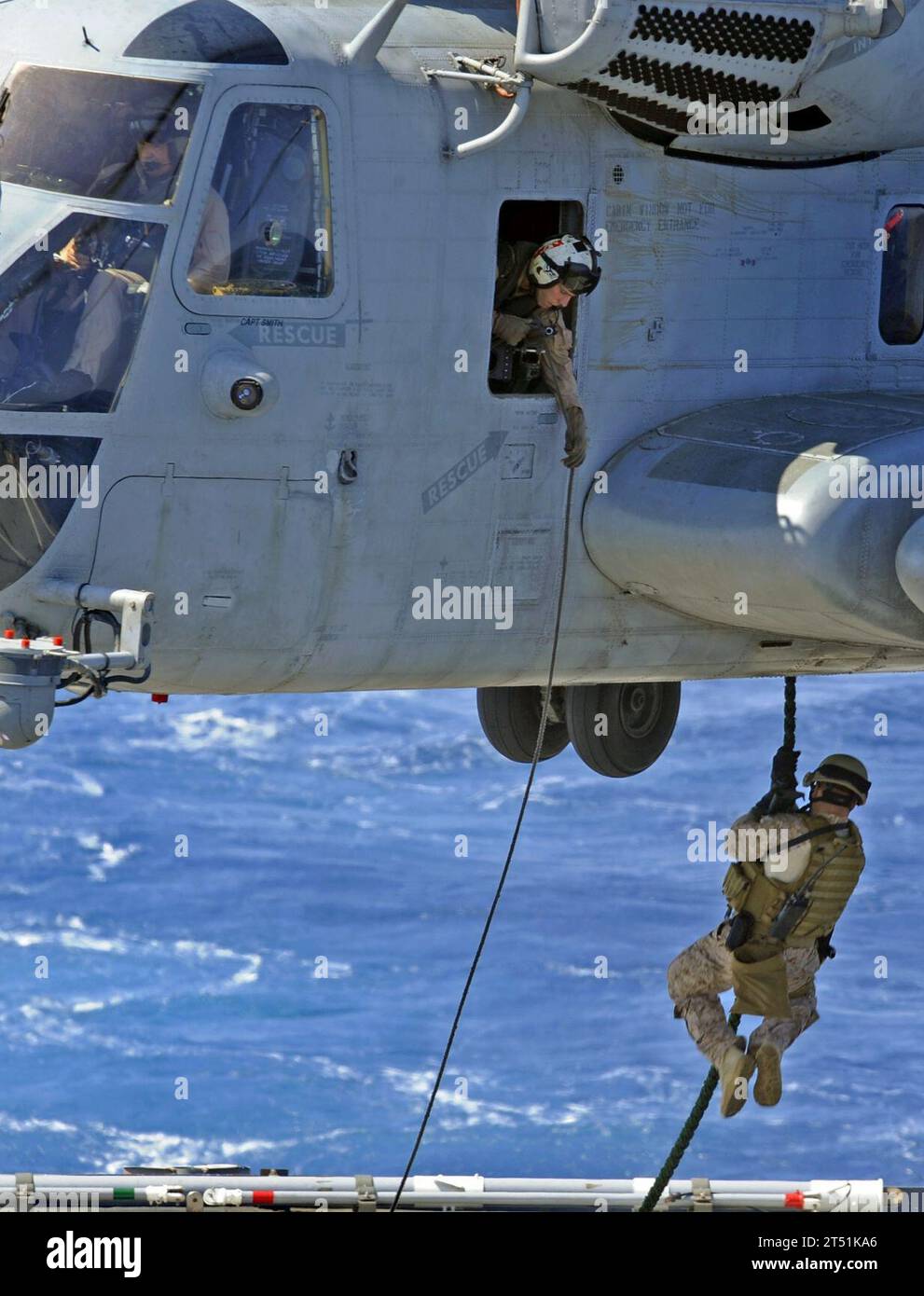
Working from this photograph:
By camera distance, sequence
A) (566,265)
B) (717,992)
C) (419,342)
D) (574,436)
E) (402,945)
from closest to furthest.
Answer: (419,342) → (566,265) → (574,436) → (717,992) → (402,945)

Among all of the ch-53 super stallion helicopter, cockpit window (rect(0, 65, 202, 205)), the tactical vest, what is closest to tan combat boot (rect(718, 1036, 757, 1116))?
the tactical vest

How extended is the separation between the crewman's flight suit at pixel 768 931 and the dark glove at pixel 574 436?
263 cm

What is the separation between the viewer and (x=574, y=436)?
45.7ft

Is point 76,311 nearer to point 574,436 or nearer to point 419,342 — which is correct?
point 419,342

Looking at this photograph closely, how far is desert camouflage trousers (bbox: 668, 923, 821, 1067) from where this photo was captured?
50.0 feet

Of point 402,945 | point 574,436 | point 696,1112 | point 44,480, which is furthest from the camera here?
point 402,945

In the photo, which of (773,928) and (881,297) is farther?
(773,928)

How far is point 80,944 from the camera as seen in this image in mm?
79562

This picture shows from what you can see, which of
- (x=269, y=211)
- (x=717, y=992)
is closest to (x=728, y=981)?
(x=717, y=992)

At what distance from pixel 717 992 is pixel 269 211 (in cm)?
547

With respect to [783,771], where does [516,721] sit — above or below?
above

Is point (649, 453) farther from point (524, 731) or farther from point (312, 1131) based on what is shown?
point (312, 1131)

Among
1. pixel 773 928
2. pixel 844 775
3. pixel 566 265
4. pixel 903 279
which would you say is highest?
pixel 903 279

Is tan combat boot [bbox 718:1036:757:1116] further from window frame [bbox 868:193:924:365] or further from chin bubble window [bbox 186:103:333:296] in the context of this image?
chin bubble window [bbox 186:103:333:296]
